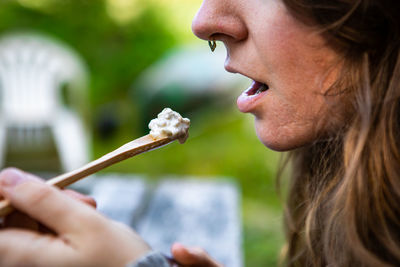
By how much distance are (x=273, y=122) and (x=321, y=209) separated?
18 centimetres

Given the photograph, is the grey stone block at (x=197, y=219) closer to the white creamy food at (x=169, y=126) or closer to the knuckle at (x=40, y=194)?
the white creamy food at (x=169, y=126)

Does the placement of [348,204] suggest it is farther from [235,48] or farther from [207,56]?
[207,56]

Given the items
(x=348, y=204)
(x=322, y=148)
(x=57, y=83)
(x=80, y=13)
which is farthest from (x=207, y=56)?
(x=348, y=204)

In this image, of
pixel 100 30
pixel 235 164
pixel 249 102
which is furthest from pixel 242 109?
pixel 100 30

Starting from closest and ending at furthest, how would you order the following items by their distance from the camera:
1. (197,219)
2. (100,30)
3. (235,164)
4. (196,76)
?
1. (197,219)
2. (235,164)
3. (196,76)
4. (100,30)

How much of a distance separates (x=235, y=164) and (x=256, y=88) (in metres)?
2.35

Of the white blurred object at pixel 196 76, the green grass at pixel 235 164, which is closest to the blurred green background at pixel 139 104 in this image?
the green grass at pixel 235 164

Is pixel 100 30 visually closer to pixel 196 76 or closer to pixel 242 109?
pixel 196 76

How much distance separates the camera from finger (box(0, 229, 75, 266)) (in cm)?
55

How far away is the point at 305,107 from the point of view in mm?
750

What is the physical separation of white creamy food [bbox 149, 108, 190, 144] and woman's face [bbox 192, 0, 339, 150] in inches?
4.3

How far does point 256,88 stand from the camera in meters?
0.85

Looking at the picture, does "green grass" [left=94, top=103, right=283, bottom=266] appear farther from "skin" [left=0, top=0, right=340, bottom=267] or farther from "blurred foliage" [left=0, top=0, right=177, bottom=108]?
"skin" [left=0, top=0, right=340, bottom=267]

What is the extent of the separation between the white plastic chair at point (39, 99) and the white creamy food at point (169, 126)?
2346 mm
